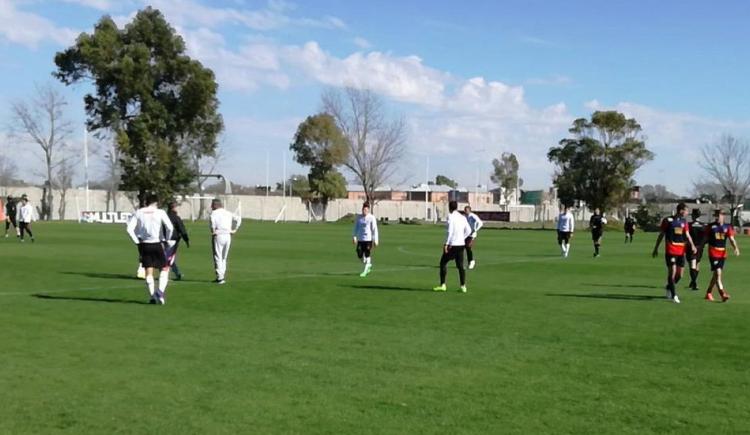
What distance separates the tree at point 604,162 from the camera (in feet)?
262

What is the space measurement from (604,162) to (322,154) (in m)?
35.0

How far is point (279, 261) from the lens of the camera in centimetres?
2548

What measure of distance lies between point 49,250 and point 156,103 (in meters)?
40.5

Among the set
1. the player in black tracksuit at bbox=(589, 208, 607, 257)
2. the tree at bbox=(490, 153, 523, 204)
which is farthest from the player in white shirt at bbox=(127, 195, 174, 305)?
the tree at bbox=(490, 153, 523, 204)

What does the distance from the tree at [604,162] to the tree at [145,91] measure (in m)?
35.6

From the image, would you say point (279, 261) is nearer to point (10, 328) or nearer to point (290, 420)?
point (10, 328)


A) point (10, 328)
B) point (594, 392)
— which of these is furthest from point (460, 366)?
point (10, 328)

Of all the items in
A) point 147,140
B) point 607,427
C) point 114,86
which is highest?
point 114,86

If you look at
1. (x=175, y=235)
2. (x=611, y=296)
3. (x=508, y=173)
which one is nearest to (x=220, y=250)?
(x=175, y=235)

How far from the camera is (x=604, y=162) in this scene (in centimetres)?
8025

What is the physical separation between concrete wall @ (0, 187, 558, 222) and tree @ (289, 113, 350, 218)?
5.43 feet

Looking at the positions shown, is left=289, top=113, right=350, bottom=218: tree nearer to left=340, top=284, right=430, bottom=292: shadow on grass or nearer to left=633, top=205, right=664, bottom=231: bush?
left=633, top=205, right=664, bottom=231: bush

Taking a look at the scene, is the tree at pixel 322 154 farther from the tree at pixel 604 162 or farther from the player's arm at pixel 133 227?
the player's arm at pixel 133 227

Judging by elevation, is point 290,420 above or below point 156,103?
below
